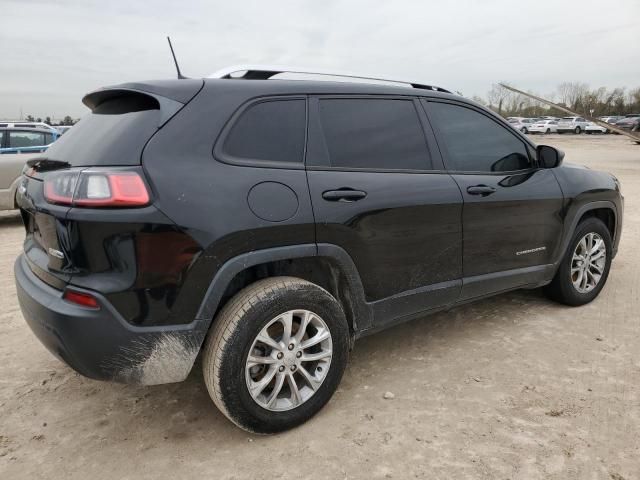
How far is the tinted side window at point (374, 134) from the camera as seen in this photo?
8.85ft

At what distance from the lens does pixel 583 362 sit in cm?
317

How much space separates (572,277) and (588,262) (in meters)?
0.20

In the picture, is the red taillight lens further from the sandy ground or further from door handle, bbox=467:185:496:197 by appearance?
door handle, bbox=467:185:496:197

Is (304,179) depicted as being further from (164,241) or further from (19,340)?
(19,340)

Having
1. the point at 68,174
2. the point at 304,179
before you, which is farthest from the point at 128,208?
the point at 304,179

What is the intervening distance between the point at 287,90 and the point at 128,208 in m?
1.04

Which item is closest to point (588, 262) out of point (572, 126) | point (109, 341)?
point (109, 341)

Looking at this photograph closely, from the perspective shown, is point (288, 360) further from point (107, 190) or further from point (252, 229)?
point (107, 190)

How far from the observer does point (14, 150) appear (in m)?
8.31

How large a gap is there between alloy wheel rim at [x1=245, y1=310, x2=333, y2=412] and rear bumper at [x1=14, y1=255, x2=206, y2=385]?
1.03 feet

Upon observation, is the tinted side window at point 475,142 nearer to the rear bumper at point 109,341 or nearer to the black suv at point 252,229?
the black suv at point 252,229

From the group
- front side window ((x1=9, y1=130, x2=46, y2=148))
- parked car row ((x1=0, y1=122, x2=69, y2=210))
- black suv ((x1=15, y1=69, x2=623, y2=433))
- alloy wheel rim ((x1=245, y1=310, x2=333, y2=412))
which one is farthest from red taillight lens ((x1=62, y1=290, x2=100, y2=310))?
front side window ((x1=9, y1=130, x2=46, y2=148))

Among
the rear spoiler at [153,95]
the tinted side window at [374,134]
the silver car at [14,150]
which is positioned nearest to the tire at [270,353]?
the tinted side window at [374,134]

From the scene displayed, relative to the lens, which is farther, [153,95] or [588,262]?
[588,262]
